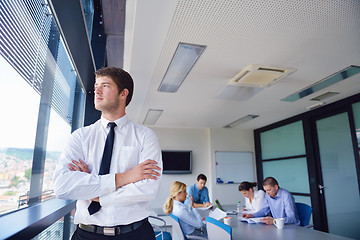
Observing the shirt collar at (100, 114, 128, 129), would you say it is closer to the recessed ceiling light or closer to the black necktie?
the black necktie

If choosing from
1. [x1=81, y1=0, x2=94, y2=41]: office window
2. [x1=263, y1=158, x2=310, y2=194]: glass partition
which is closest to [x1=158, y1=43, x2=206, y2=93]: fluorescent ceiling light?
[x1=81, y1=0, x2=94, y2=41]: office window

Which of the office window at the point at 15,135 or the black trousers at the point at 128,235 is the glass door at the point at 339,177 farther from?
the office window at the point at 15,135

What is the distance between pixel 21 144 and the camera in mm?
1391

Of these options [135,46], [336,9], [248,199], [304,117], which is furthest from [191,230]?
[304,117]

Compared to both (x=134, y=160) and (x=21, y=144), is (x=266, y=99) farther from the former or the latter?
(x=21, y=144)

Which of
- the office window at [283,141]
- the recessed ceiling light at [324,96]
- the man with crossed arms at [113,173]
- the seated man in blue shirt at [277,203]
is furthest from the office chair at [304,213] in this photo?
the man with crossed arms at [113,173]

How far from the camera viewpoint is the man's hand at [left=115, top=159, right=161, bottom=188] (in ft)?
4.26

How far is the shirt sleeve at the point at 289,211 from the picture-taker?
338cm

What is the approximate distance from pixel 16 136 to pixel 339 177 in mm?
5736

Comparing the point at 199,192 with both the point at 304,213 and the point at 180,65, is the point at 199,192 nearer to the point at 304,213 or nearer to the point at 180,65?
the point at 304,213

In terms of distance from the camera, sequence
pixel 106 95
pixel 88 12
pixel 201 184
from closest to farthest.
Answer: pixel 106 95 < pixel 88 12 < pixel 201 184

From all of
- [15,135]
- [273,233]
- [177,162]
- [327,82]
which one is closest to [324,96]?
[327,82]

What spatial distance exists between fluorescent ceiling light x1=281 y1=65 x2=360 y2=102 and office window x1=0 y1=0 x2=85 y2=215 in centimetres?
371

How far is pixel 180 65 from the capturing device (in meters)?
3.41
